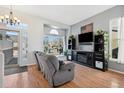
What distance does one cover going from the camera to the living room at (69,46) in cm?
308

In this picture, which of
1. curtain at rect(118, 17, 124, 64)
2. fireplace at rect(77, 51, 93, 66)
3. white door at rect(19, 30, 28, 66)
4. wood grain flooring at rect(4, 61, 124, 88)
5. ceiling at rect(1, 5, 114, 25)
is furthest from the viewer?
white door at rect(19, 30, 28, 66)

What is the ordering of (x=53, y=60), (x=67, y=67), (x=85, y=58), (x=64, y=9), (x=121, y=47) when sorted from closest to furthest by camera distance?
1. (x=53, y=60)
2. (x=67, y=67)
3. (x=121, y=47)
4. (x=64, y=9)
5. (x=85, y=58)

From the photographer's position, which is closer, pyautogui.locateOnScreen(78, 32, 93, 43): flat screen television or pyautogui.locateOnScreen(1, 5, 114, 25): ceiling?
pyautogui.locateOnScreen(1, 5, 114, 25): ceiling

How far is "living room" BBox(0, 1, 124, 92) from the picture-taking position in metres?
3.08

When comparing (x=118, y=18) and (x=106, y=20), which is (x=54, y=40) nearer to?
(x=106, y=20)

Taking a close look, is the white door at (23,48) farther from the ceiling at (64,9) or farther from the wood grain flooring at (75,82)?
the wood grain flooring at (75,82)

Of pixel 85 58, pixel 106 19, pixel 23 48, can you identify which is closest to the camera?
pixel 106 19

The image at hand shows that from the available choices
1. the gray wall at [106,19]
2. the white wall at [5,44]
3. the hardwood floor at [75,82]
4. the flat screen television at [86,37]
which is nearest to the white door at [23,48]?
the white wall at [5,44]

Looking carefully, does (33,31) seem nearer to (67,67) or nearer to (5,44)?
(5,44)

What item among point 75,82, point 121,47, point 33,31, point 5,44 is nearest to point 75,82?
point 75,82

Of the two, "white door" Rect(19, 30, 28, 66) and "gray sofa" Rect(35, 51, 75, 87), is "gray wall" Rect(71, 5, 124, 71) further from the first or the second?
"white door" Rect(19, 30, 28, 66)

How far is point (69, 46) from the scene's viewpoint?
25.0 feet

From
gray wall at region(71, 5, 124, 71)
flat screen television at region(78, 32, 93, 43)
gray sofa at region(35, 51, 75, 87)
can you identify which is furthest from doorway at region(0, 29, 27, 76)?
gray wall at region(71, 5, 124, 71)

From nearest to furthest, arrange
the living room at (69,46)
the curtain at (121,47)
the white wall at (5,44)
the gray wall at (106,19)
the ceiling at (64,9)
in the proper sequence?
1. the living room at (69,46)
2. the curtain at (121,47)
3. the gray wall at (106,19)
4. the ceiling at (64,9)
5. the white wall at (5,44)
